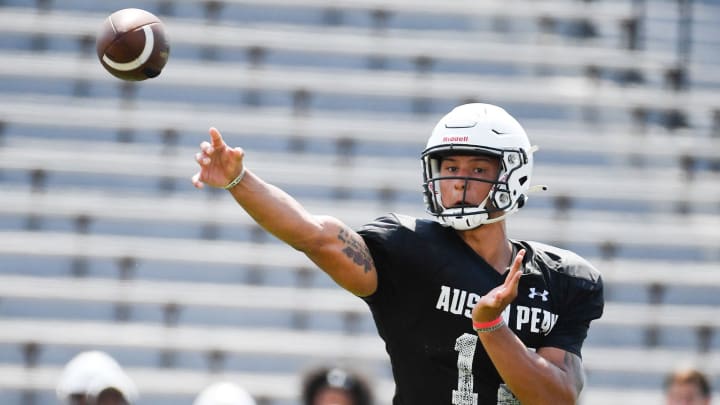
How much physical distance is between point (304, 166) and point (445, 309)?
554cm

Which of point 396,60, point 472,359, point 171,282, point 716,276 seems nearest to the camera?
point 472,359

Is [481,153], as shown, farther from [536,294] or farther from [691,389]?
[691,389]

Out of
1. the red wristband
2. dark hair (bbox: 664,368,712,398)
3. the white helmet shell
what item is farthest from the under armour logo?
dark hair (bbox: 664,368,712,398)

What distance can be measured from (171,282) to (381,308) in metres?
5.28

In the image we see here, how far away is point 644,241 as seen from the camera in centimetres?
906

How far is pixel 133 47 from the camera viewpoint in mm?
3705

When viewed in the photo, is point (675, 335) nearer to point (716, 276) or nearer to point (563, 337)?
point (716, 276)

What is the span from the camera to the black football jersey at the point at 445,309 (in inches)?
130

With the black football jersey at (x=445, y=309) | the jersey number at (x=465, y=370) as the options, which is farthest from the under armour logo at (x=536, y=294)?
the jersey number at (x=465, y=370)

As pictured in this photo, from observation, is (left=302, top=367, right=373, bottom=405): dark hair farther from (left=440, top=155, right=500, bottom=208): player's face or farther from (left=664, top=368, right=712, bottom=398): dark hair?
(left=664, top=368, right=712, bottom=398): dark hair

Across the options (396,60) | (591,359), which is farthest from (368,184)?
(591,359)

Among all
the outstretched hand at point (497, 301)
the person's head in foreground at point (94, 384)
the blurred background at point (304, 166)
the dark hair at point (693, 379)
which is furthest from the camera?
the blurred background at point (304, 166)

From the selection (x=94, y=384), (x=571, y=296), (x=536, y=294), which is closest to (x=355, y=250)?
(x=536, y=294)

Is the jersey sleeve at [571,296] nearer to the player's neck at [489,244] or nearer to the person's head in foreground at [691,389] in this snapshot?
the player's neck at [489,244]
